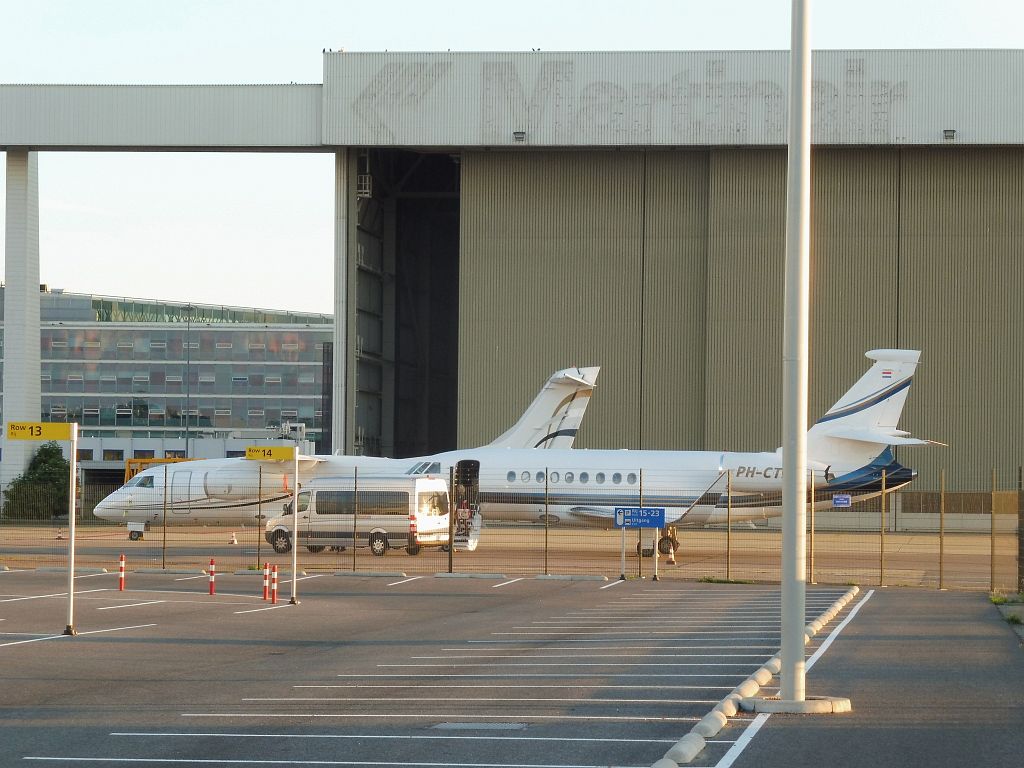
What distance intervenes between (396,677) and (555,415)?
3406 centimetres

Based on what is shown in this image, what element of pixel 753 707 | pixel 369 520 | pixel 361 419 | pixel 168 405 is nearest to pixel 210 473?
pixel 369 520

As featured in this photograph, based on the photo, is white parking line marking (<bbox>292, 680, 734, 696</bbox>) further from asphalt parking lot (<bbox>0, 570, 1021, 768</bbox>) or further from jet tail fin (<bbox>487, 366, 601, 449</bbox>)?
jet tail fin (<bbox>487, 366, 601, 449</bbox>)

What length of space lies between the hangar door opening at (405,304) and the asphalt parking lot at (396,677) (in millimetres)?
33288

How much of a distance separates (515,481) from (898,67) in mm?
24961

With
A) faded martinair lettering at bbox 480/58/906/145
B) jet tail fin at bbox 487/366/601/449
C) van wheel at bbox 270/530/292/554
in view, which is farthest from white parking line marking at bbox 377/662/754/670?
faded martinair lettering at bbox 480/58/906/145

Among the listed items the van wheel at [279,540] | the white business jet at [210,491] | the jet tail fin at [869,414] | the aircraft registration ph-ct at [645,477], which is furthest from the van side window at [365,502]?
the jet tail fin at [869,414]

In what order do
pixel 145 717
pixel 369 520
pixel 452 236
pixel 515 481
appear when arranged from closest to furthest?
1. pixel 145 717
2. pixel 369 520
3. pixel 515 481
4. pixel 452 236

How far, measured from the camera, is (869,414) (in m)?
40.7

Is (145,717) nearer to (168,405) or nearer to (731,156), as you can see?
(731,156)

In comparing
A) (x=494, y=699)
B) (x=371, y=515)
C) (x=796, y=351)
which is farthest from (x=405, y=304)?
(x=796, y=351)

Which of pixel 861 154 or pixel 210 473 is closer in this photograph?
pixel 210 473

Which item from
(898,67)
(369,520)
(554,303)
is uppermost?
(898,67)

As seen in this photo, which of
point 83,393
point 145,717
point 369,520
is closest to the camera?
point 145,717

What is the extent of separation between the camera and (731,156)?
5400 centimetres
